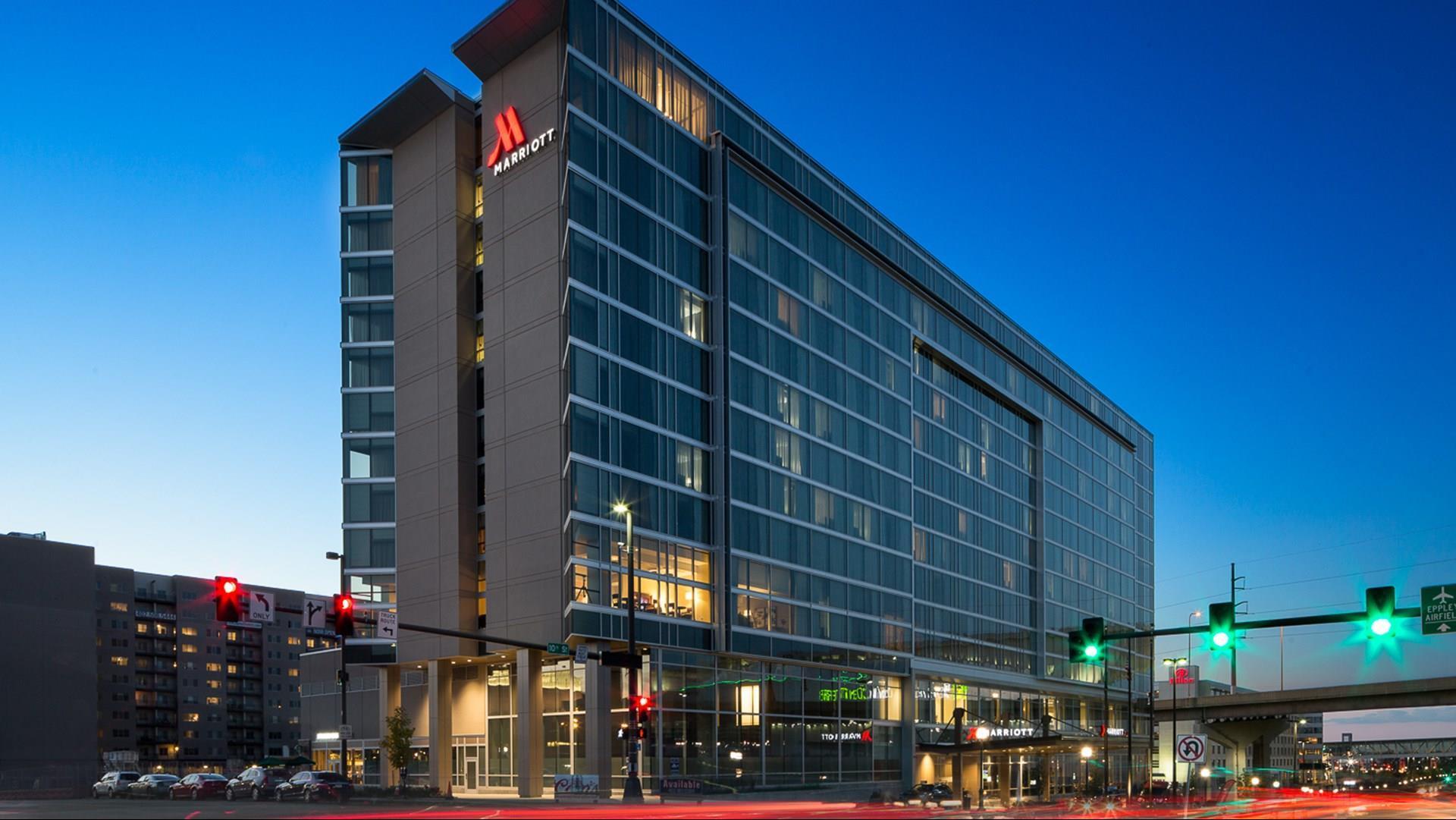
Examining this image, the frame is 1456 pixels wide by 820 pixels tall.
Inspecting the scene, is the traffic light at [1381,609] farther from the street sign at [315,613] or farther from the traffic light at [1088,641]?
the street sign at [315,613]

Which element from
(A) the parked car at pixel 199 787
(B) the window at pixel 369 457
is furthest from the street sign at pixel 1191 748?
(B) the window at pixel 369 457

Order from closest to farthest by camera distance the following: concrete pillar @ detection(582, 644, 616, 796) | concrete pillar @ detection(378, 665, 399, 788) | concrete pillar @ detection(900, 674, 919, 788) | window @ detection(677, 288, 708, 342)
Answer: concrete pillar @ detection(582, 644, 616, 796) < window @ detection(677, 288, 708, 342) < concrete pillar @ detection(378, 665, 399, 788) < concrete pillar @ detection(900, 674, 919, 788)

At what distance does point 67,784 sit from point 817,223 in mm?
72535

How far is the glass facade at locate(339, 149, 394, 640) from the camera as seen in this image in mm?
70250

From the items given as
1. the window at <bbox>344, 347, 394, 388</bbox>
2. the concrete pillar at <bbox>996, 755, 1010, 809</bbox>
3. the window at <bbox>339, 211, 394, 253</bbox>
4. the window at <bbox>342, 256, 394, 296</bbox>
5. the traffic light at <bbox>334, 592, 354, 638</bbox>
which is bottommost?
the concrete pillar at <bbox>996, 755, 1010, 809</bbox>

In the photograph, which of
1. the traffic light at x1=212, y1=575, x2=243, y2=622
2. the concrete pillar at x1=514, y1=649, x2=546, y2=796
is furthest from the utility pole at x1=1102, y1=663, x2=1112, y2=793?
the traffic light at x1=212, y1=575, x2=243, y2=622

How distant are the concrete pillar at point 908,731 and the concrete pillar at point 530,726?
29.2 metres

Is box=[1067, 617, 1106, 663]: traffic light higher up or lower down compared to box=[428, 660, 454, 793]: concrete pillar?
higher up

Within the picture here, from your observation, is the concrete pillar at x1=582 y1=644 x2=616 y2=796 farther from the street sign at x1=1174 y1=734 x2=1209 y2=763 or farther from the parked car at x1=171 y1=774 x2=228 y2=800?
the street sign at x1=1174 y1=734 x2=1209 y2=763

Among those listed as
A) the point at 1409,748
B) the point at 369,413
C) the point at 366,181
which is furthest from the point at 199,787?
the point at 1409,748

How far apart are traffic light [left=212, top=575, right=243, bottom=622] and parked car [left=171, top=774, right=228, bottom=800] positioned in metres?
36.2

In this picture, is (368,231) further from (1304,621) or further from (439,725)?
(1304,621)

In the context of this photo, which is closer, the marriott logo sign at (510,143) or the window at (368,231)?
the marriott logo sign at (510,143)

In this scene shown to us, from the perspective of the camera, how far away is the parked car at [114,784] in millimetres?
70656
